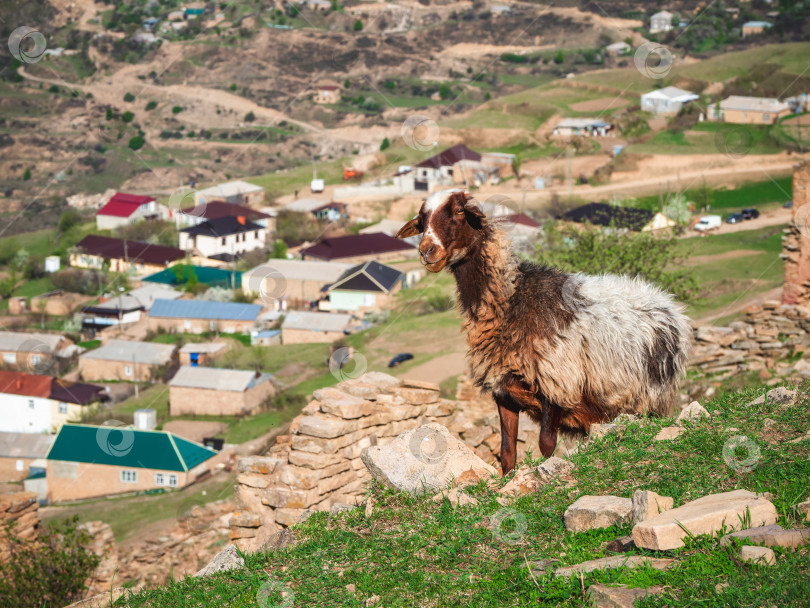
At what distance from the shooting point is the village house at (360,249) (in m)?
79.3

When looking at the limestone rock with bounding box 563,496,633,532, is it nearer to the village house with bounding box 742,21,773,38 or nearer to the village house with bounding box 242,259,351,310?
the village house with bounding box 242,259,351,310

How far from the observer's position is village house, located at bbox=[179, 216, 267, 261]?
298 ft

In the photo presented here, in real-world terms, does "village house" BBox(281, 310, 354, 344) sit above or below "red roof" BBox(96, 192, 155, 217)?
above

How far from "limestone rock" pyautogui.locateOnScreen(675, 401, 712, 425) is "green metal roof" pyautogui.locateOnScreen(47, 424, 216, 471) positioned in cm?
3109

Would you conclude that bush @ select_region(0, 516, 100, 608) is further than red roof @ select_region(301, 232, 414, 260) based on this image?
No

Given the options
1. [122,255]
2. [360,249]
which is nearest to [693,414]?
[360,249]

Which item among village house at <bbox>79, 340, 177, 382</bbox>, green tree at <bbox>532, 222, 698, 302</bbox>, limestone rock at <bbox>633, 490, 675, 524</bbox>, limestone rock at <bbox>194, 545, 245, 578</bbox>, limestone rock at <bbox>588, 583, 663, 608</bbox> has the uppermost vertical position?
limestone rock at <bbox>588, 583, 663, 608</bbox>

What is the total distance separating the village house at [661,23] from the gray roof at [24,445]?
5114 inches

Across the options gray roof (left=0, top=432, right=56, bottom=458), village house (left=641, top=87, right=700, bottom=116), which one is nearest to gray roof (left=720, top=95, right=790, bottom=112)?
village house (left=641, top=87, right=700, bottom=116)

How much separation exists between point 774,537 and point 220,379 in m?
46.7

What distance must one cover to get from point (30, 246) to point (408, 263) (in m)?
51.3

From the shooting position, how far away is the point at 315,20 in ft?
620

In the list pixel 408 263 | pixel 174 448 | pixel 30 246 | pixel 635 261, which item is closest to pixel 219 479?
pixel 174 448

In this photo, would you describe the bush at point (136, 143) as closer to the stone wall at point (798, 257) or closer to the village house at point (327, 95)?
the village house at point (327, 95)
